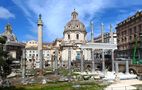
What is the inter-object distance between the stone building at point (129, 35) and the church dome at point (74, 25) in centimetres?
2867

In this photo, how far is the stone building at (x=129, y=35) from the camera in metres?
81.8

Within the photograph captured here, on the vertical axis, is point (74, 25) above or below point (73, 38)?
above

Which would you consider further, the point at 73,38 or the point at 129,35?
the point at 73,38

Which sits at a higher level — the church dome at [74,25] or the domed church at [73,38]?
the church dome at [74,25]

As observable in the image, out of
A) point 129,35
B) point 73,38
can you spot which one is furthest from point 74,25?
point 129,35

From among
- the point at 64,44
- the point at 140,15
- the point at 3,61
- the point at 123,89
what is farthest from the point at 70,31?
the point at 3,61

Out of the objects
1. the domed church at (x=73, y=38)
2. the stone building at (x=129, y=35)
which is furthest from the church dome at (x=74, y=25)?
the stone building at (x=129, y=35)

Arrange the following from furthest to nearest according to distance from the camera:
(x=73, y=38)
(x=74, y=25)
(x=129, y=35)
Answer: (x=74, y=25)
(x=73, y=38)
(x=129, y=35)

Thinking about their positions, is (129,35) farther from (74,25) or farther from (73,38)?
(74,25)

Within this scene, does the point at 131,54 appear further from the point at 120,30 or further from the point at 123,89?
the point at 123,89

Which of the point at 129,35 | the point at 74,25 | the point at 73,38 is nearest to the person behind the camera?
the point at 129,35

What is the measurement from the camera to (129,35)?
89.8 metres

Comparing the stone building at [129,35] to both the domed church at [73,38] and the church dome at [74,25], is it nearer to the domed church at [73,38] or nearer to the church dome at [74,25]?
the domed church at [73,38]

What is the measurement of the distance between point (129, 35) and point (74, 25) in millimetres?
42017
